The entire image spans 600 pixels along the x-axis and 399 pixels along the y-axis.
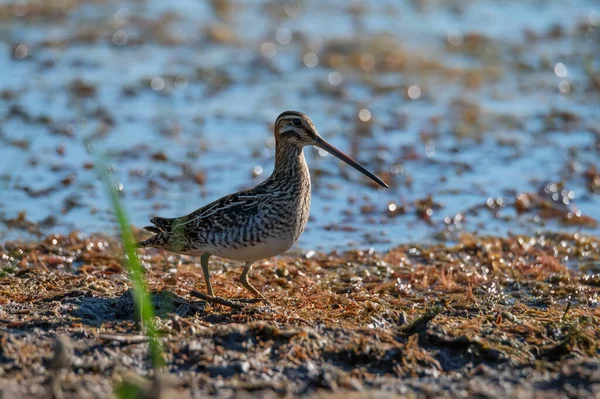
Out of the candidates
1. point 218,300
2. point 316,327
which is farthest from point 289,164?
point 316,327

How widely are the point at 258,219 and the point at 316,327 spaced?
1.11 metres

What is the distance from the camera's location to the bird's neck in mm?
6645

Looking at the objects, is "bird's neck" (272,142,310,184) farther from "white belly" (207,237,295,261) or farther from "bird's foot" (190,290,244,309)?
"bird's foot" (190,290,244,309)

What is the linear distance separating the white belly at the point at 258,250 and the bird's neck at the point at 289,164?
1.75 feet

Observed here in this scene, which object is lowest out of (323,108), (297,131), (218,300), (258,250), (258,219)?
(218,300)

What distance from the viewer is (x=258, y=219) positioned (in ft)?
20.7

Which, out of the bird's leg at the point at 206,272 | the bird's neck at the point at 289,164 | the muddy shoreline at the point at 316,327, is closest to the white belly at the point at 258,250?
the bird's leg at the point at 206,272

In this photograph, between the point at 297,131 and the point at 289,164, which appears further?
the point at 297,131

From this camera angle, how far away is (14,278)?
22.0 ft

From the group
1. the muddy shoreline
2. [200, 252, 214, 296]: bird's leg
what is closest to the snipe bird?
[200, 252, 214, 296]: bird's leg

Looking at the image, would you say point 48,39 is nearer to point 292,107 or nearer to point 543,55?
point 292,107

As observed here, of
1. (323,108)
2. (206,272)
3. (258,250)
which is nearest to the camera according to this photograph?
(258,250)

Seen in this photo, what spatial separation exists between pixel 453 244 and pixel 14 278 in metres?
3.97

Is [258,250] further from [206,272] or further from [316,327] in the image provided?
[316,327]
